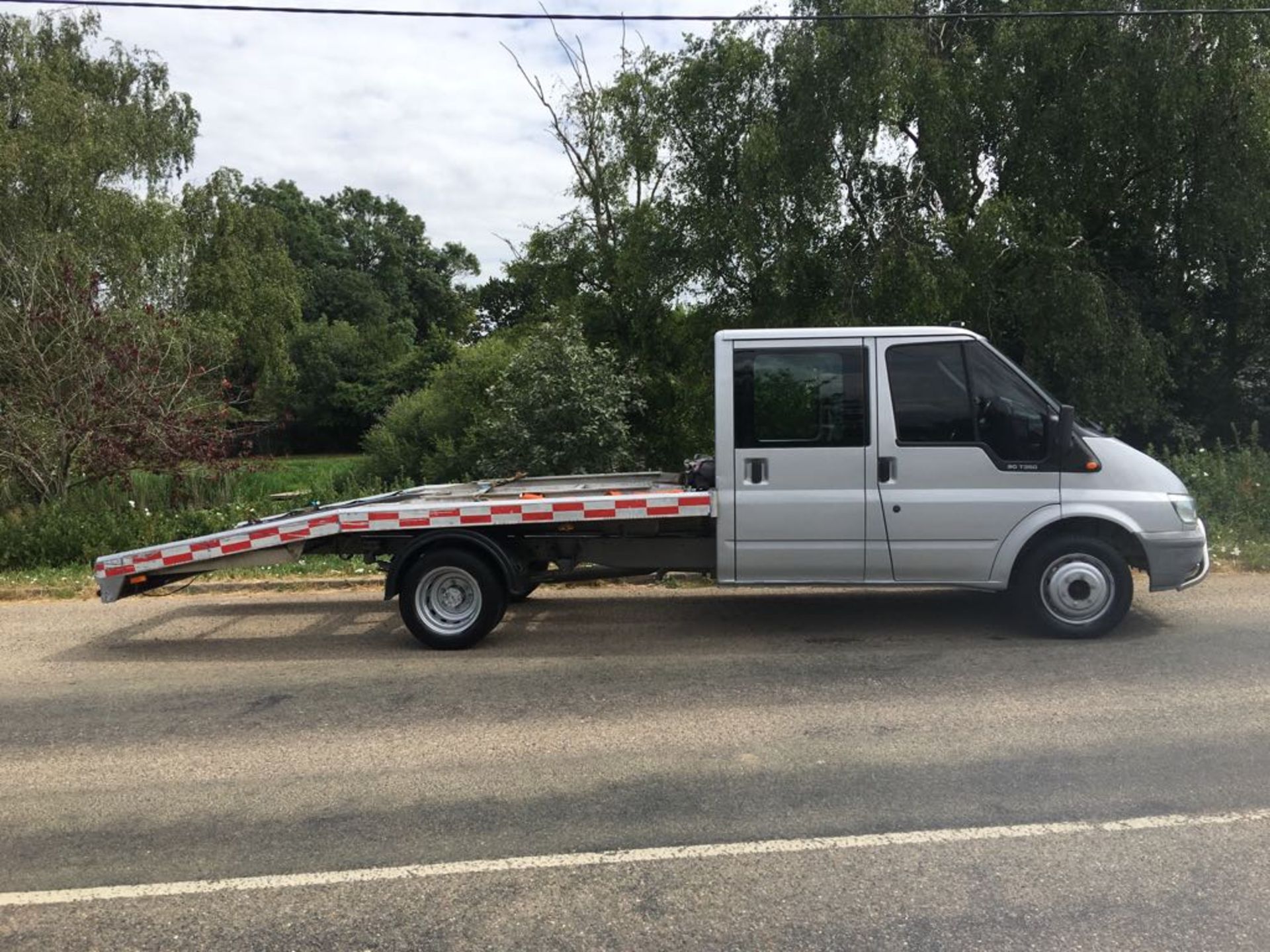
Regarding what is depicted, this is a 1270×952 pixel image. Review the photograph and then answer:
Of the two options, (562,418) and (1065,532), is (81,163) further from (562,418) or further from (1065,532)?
(1065,532)

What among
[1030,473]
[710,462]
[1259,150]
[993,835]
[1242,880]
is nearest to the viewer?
[1242,880]

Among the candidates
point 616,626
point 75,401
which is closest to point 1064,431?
point 616,626

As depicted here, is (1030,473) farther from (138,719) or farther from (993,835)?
(138,719)

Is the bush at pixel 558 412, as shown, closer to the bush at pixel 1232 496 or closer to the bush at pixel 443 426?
the bush at pixel 443 426

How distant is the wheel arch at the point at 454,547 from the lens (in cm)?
701

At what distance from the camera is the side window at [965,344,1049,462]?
22.5 feet

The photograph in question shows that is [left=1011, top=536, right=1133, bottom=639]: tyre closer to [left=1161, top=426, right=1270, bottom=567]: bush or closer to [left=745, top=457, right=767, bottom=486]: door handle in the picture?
[left=745, top=457, right=767, bottom=486]: door handle

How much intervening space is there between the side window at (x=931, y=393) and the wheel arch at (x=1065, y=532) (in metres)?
0.76

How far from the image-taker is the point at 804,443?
6.91 m

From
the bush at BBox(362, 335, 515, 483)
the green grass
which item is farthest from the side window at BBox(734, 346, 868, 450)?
the bush at BBox(362, 335, 515, 483)

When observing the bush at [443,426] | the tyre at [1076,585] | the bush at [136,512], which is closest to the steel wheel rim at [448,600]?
the tyre at [1076,585]

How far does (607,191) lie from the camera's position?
21188 mm

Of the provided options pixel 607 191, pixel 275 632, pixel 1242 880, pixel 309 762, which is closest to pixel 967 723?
pixel 1242 880

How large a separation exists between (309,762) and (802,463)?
12.6ft
